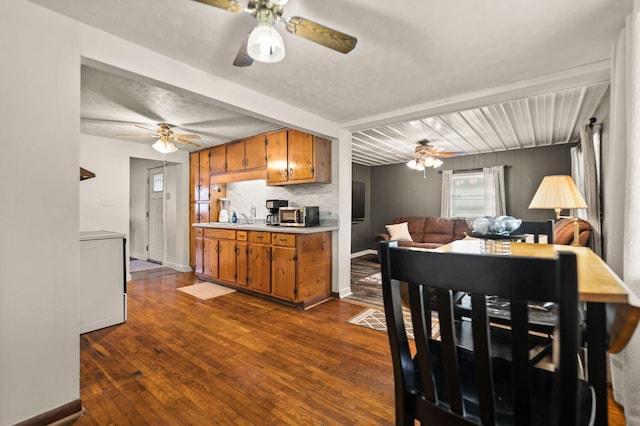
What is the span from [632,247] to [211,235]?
4.56 metres

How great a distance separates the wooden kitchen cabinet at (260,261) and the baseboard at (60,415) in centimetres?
217

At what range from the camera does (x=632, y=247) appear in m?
1.57

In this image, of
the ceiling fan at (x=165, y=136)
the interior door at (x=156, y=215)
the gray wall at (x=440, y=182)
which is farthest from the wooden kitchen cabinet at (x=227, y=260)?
the gray wall at (x=440, y=182)

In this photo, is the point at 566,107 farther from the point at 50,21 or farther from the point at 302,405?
the point at 50,21

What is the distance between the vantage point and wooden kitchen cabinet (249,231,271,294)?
3.71 meters

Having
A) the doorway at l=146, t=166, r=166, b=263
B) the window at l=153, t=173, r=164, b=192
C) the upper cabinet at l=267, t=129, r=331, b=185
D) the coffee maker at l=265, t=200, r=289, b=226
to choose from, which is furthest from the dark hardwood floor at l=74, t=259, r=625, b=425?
the window at l=153, t=173, r=164, b=192

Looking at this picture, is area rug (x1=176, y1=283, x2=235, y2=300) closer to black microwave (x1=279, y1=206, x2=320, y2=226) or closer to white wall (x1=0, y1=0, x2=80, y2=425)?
black microwave (x1=279, y1=206, x2=320, y2=226)

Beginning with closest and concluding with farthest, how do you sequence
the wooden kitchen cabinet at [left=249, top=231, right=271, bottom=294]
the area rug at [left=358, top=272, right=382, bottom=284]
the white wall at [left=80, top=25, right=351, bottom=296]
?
the white wall at [left=80, top=25, right=351, bottom=296] → the wooden kitchen cabinet at [left=249, top=231, right=271, bottom=294] → the area rug at [left=358, top=272, right=382, bottom=284]

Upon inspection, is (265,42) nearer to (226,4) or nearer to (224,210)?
(226,4)

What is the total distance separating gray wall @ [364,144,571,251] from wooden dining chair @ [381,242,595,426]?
6.13 metres

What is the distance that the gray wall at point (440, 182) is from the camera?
5727 millimetres

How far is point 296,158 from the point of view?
3949 mm

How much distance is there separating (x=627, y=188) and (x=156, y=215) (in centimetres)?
720

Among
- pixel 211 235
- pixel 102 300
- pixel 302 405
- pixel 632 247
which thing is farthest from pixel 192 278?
→ pixel 632 247
